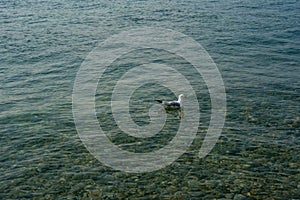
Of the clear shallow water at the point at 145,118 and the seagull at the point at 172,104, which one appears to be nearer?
the clear shallow water at the point at 145,118

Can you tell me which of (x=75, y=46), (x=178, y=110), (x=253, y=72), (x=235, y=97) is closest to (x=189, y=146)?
(x=178, y=110)

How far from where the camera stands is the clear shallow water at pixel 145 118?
15.3 m

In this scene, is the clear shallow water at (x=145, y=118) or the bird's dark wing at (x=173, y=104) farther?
the bird's dark wing at (x=173, y=104)

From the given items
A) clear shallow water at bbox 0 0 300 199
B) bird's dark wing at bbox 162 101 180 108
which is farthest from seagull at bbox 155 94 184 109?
clear shallow water at bbox 0 0 300 199

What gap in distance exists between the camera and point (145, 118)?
68.7 ft

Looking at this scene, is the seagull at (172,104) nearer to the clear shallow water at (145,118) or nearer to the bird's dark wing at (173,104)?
the bird's dark wing at (173,104)

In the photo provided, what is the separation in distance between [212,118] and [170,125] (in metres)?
2.32

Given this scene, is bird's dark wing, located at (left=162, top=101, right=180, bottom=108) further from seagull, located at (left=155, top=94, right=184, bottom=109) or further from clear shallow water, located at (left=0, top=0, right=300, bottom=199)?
clear shallow water, located at (left=0, top=0, right=300, bottom=199)

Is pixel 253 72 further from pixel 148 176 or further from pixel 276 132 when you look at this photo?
pixel 148 176

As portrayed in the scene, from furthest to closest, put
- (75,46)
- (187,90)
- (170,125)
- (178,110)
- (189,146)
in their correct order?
(75,46)
(187,90)
(178,110)
(170,125)
(189,146)

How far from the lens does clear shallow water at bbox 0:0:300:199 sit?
1529 cm

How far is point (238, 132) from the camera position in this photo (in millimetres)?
19047

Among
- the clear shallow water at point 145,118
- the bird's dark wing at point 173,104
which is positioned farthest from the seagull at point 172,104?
the clear shallow water at point 145,118

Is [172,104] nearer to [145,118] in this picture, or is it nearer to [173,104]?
[173,104]
